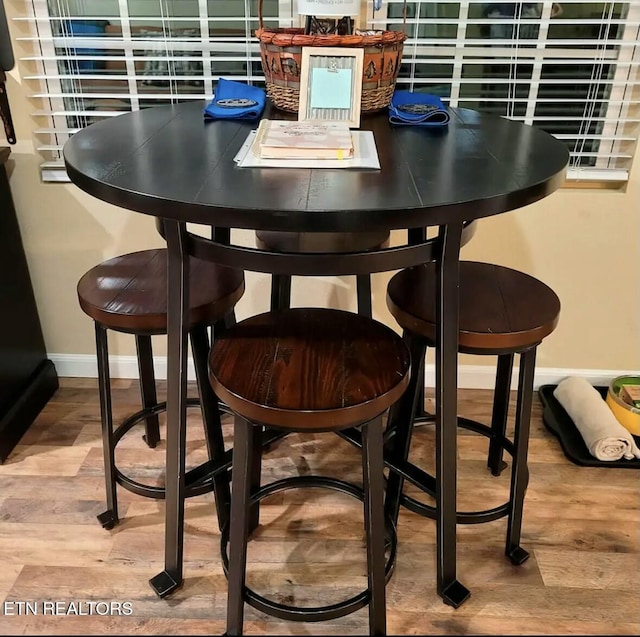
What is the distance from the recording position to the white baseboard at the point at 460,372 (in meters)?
2.32

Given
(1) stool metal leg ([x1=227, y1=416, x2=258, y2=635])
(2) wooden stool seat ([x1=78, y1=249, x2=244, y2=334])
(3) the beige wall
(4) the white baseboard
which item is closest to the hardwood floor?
(1) stool metal leg ([x1=227, y1=416, x2=258, y2=635])

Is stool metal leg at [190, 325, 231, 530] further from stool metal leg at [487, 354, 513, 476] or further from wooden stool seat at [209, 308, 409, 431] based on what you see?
stool metal leg at [487, 354, 513, 476]

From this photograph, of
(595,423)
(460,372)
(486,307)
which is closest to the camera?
(486,307)

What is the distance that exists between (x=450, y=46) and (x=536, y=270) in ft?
2.57

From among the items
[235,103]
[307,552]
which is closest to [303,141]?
[235,103]

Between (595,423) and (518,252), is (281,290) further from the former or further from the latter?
(595,423)

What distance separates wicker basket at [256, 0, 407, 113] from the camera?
4.99 feet

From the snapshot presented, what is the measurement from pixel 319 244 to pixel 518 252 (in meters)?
1.04

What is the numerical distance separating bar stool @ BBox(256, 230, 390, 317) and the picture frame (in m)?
0.29

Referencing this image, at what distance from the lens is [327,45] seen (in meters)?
1.53

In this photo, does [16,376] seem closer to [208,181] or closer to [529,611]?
[208,181]

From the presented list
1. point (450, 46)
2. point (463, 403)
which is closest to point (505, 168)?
point (450, 46)

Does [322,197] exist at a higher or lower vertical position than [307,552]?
higher

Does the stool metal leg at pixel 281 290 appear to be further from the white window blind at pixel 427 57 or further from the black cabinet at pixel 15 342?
the black cabinet at pixel 15 342
